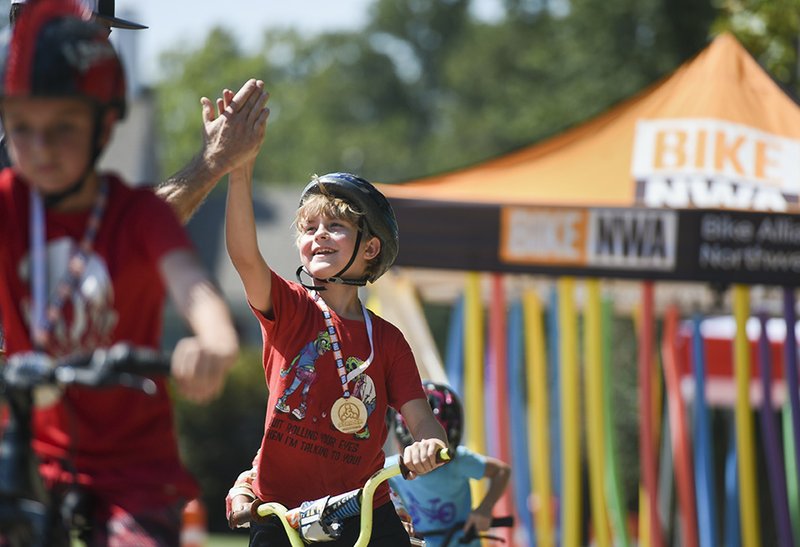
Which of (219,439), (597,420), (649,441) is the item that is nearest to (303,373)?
(597,420)

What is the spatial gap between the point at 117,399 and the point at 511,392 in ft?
34.2

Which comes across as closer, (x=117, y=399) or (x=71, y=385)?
(x=71, y=385)

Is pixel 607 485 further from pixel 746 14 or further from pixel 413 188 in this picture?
pixel 746 14

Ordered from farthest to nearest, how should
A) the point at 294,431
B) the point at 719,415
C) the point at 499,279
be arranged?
the point at 719,415 → the point at 499,279 → the point at 294,431

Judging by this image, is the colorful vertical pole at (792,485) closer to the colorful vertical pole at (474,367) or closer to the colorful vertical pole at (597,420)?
the colorful vertical pole at (597,420)

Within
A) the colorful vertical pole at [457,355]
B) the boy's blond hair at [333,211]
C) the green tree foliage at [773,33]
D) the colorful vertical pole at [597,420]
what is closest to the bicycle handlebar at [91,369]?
the boy's blond hair at [333,211]

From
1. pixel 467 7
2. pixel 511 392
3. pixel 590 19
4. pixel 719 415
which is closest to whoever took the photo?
pixel 511 392

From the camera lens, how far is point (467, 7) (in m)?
73.8

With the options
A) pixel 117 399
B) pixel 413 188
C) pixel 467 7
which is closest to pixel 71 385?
pixel 117 399

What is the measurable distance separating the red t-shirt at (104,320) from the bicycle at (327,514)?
3.73ft

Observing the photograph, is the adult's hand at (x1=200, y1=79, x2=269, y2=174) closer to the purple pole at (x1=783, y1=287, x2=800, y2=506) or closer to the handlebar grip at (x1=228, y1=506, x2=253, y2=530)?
the handlebar grip at (x1=228, y1=506, x2=253, y2=530)

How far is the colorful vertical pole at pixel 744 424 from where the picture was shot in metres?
9.91

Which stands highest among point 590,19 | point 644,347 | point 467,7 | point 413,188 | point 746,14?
point 467,7

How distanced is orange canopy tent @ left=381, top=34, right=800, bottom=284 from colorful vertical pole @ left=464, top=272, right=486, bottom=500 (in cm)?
79
